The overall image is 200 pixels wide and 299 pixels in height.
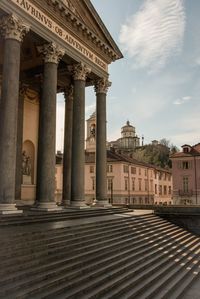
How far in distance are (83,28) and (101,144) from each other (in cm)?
740

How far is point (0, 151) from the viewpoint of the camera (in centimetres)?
1302

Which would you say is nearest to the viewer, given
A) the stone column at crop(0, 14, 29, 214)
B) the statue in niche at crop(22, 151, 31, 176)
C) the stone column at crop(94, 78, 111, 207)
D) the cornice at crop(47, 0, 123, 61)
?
the stone column at crop(0, 14, 29, 214)

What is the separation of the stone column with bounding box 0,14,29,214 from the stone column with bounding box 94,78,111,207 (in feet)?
28.1

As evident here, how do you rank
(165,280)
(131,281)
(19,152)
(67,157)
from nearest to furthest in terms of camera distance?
(131,281)
(165,280)
(19,152)
(67,157)

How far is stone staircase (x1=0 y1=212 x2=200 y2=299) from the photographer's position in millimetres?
7441

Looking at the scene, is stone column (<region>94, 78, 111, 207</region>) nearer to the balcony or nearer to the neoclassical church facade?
the neoclassical church facade

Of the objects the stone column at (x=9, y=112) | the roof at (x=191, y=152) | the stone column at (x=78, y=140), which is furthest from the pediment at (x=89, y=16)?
the roof at (x=191, y=152)

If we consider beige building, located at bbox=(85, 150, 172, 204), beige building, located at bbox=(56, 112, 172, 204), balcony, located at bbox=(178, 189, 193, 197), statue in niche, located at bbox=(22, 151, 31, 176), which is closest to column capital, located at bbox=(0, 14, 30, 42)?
statue in niche, located at bbox=(22, 151, 31, 176)

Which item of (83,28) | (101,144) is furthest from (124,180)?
(83,28)

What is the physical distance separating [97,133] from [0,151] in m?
9.54

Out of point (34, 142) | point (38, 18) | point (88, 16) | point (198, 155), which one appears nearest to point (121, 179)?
point (198, 155)

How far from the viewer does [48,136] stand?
15719mm

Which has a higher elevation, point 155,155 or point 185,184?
point 155,155

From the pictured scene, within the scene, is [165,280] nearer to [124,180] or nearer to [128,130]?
[124,180]
